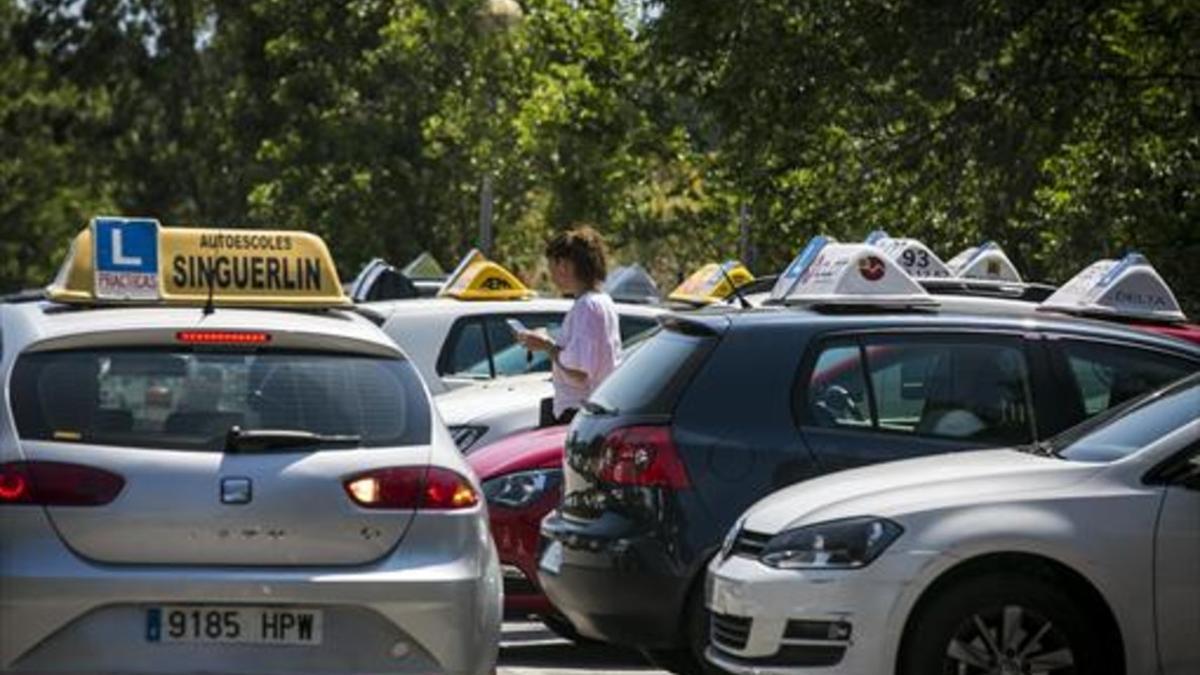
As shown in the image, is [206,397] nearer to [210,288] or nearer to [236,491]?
[236,491]

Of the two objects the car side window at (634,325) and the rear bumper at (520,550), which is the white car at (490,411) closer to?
the rear bumper at (520,550)

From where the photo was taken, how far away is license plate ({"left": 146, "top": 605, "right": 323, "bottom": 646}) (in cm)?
634

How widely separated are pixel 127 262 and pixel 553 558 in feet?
6.60

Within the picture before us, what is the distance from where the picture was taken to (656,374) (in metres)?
8.11

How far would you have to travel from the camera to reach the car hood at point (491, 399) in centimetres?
1125

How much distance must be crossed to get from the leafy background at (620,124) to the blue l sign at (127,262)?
10.5 m

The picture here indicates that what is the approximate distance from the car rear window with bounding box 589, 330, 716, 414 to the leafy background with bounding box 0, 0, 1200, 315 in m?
9.09

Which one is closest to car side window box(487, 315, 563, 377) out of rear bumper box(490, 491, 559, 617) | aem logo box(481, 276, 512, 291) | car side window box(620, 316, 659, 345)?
car side window box(620, 316, 659, 345)

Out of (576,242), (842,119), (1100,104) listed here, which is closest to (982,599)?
(576,242)

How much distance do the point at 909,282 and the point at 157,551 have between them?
368cm

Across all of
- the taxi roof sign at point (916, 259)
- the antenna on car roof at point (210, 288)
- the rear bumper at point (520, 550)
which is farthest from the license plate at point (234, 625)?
the taxi roof sign at point (916, 259)

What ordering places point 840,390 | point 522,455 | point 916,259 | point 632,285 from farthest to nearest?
point 632,285 → point 916,259 → point 522,455 → point 840,390

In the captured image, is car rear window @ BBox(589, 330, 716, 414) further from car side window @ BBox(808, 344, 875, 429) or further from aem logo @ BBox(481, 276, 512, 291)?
aem logo @ BBox(481, 276, 512, 291)

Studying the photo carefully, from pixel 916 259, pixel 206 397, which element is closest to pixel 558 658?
pixel 206 397
